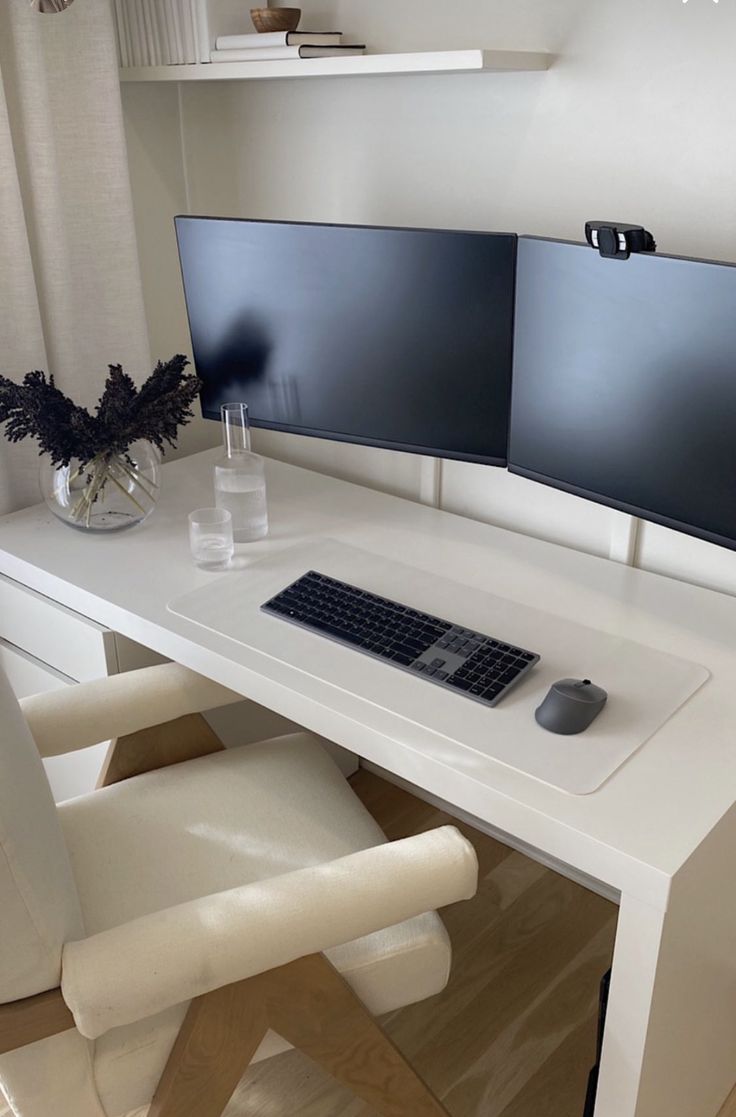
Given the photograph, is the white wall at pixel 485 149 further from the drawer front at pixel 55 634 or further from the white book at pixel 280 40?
the drawer front at pixel 55 634

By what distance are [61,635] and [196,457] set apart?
0.59 m

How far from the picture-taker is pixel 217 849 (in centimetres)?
134

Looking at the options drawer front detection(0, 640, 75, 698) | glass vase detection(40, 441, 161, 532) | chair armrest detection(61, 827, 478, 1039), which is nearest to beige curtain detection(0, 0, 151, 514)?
glass vase detection(40, 441, 161, 532)

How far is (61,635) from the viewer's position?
66.6 inches

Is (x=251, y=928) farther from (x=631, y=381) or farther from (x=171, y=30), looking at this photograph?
(x=171, y=30)

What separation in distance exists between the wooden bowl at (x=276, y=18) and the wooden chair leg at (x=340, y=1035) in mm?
1462

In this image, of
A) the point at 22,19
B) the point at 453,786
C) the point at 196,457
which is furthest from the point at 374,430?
the point at 22,19

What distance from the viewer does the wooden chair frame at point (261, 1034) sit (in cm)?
101

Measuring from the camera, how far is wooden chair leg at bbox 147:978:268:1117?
1062 mm

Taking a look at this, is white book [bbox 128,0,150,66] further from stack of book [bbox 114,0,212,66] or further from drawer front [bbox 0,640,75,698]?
drawer front [bbox 0,640,75,698]

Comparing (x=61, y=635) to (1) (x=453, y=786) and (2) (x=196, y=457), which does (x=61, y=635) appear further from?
(1) (x=453, y=786)

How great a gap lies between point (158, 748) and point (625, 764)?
72 centimetres

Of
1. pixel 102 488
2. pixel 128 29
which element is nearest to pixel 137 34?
pixel 128 29

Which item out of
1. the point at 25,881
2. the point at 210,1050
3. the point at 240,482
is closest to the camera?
the point at 25,881
